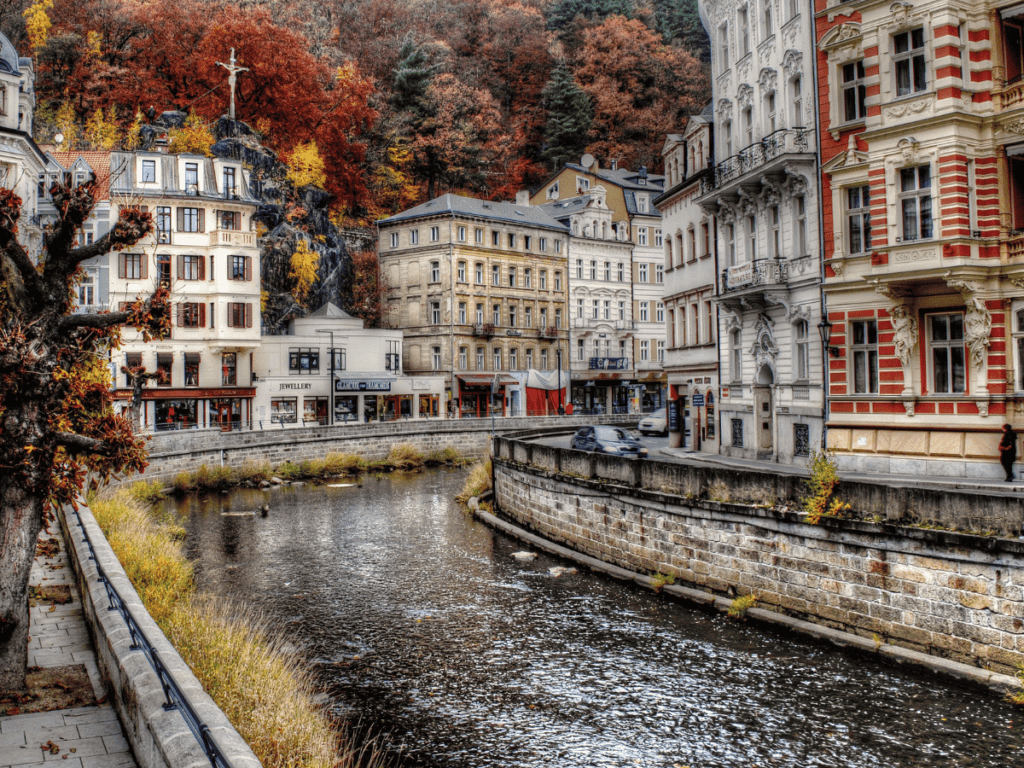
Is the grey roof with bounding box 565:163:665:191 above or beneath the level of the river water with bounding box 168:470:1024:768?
above

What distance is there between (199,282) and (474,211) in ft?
74.8

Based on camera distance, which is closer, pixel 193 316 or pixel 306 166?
pixel 193 316

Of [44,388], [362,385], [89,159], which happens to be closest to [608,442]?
[44,388]

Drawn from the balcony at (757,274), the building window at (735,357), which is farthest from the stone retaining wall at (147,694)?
the building window at (735,357)

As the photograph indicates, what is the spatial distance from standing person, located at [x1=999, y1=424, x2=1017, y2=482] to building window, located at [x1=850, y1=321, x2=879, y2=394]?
452 cm

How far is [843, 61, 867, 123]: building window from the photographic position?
994 inches

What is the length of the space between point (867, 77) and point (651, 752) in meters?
20.1

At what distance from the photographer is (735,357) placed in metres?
32.8

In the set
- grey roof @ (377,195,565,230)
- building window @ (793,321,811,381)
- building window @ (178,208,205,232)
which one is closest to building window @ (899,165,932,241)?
A: building window @ (793,321,811,381)

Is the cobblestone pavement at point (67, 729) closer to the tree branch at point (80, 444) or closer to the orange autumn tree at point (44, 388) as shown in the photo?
the orange autumn tree at point (44, 388)

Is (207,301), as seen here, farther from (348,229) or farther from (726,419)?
(726,419)

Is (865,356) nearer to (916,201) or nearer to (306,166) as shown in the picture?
(916,201)

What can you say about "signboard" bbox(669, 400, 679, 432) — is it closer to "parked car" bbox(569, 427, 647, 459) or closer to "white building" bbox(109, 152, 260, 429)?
"parked car" bbox(569, 427, 647, 459)

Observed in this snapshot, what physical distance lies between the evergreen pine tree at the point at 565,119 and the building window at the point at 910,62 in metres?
62.9
